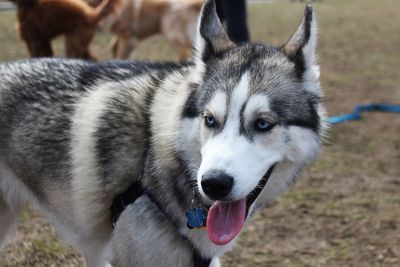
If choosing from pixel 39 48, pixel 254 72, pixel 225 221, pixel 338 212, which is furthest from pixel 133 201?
pixel 39 48

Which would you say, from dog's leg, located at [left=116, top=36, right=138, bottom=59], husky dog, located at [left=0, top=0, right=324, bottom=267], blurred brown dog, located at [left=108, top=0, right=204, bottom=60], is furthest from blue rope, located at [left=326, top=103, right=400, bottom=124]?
husky dog, located at [left=0, top=0, right=324, bottom=267]

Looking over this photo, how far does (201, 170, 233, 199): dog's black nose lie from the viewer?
1997mm

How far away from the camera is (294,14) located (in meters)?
13.6

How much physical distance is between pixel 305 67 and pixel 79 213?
3.95 ft

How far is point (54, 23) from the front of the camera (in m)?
6.06

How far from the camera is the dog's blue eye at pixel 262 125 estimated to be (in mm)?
2158

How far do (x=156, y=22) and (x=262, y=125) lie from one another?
6290mm

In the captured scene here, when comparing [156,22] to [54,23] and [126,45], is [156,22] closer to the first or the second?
Result: [126,45]

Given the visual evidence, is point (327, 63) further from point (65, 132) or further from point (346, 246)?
point (65, 132)

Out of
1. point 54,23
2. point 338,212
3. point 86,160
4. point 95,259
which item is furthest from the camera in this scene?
point 54,23

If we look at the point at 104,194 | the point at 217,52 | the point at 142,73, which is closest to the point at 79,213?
the point at 104,194

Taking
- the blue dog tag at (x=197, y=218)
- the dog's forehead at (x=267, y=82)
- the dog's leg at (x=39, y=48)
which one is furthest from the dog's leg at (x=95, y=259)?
the dog's leg at (x=39, y=48)

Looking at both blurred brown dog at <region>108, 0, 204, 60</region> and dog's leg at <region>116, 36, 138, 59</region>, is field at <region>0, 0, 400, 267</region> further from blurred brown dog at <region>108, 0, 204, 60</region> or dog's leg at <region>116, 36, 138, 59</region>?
dog's leg at <region>116, 36, 138, 59</region>

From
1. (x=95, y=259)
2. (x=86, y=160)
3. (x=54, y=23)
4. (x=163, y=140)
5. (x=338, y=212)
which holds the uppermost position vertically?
(x=163, y=140)
